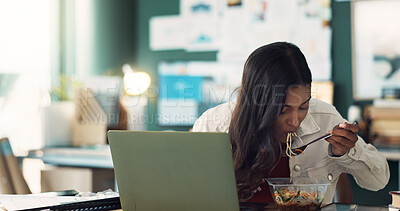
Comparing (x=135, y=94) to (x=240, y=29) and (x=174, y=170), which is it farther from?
(x=174, y=170)

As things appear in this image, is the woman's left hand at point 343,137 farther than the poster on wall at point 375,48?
No

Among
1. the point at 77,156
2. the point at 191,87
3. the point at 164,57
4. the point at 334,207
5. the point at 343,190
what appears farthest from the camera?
the point at 164,57

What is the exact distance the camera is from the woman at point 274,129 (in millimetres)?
1516

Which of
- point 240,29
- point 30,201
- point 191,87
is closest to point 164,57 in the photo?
point 191,87

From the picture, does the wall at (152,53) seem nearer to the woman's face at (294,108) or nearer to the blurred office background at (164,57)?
the blurred office background at (164,57)

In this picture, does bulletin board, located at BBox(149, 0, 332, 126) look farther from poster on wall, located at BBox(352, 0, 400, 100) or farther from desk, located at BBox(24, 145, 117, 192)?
desk, located at BBox(24, 145, 117, 192)

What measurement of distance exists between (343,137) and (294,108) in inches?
6.6

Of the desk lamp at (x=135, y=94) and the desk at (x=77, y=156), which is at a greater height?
the desk lamp at (x=135, y=94)

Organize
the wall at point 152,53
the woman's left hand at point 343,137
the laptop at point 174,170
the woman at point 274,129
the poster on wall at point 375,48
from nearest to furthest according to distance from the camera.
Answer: the laptop at point 174,170 < the woman's left hand at point 343,137 < the woman at point 274,129 < the poster on wall at point 375,48 < the wall at point 152,53

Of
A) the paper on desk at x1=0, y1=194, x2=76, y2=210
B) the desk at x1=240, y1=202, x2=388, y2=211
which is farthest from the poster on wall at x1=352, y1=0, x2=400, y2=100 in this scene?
the paper on desk at x1=0, y1=194, x2=76, y2=210

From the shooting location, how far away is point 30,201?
1480 millimetres

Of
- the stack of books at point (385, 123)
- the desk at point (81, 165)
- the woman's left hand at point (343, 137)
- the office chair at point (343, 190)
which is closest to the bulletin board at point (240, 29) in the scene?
the stack of books at point (385, 123)

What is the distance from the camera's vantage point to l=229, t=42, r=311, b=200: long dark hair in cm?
152

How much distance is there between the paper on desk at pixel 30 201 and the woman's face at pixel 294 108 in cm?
61
